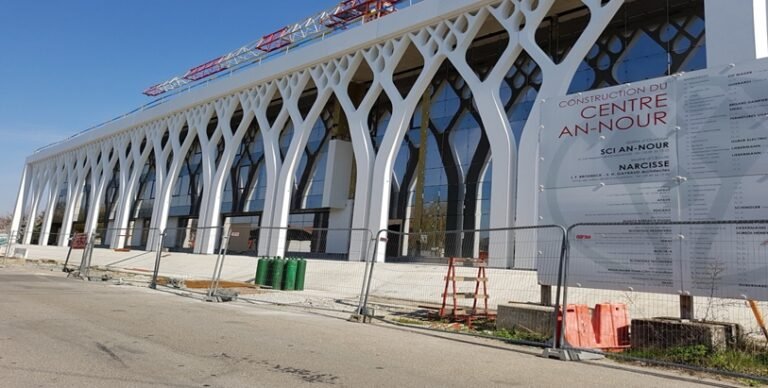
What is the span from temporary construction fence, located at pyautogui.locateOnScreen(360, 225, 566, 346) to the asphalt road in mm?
1408

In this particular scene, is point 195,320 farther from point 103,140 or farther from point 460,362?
point 103,140

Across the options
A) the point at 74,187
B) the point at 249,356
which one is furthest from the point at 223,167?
the point at 249,356

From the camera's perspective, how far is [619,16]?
25234mm

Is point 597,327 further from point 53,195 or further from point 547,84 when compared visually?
point 53,195

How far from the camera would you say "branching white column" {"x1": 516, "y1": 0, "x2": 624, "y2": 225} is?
72.1ft

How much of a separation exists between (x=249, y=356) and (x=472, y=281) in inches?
350

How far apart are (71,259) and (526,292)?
34.9m

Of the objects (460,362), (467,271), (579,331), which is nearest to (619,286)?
(579,331)

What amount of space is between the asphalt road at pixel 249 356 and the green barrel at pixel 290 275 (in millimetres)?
7991

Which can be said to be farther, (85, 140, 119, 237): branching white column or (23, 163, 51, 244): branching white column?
(23, 163, 51, 244): branching white column

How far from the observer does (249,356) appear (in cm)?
618

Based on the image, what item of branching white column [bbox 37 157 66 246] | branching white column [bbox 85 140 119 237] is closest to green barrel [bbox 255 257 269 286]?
branching white column [bbox 85 140 119 237]

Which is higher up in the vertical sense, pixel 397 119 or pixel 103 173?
pixel 397 119

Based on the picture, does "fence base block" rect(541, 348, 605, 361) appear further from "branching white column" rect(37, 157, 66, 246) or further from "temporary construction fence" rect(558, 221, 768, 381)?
"branching white column" rect(37, 157, 66, 246)
